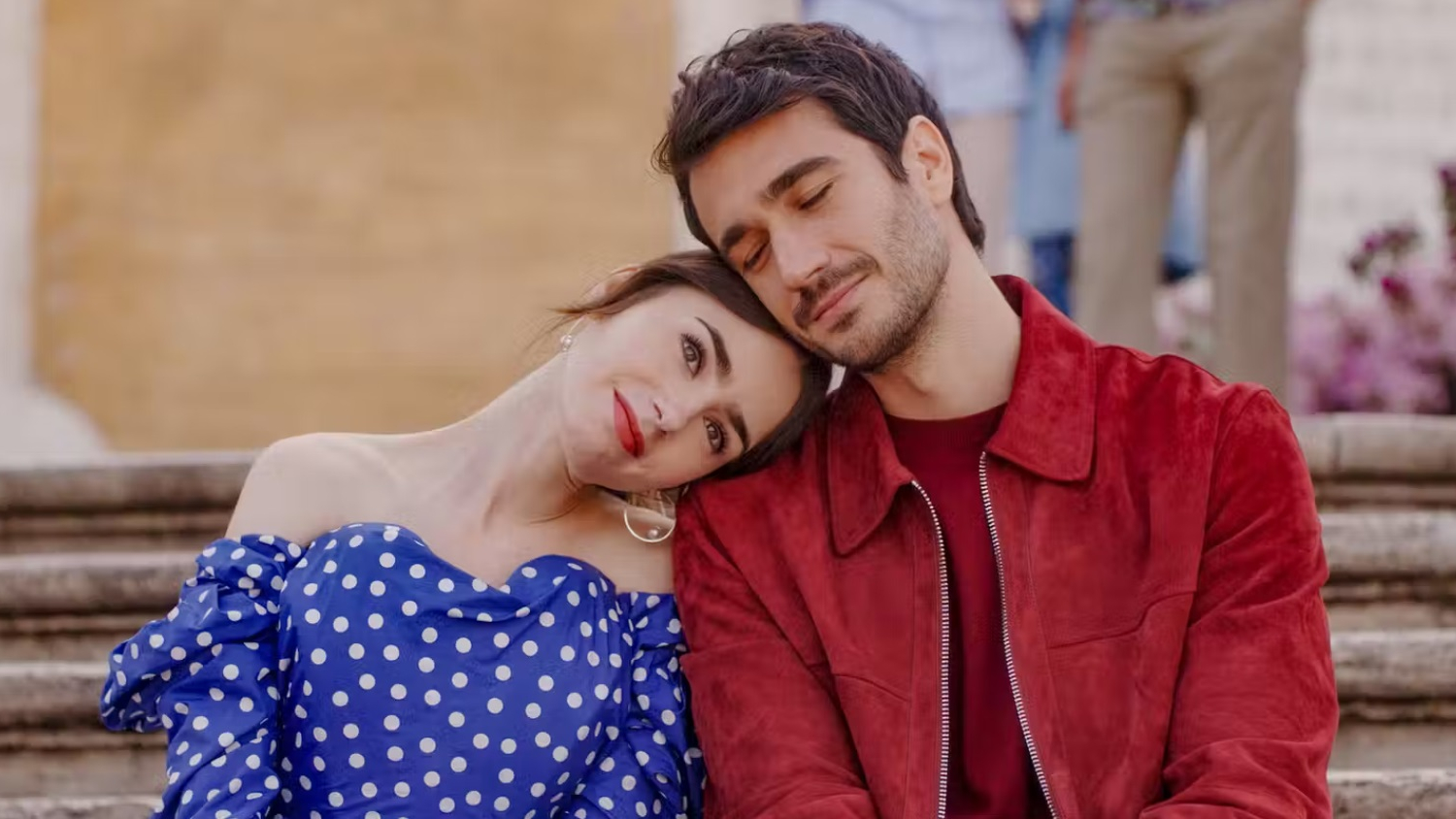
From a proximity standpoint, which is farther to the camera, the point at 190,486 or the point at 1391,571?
the point at 190,486

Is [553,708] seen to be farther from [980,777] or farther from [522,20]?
[522,20]

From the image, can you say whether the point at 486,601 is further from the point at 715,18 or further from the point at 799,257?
the point at 715,18

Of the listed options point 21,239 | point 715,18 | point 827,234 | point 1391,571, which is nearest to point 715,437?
point 827,234

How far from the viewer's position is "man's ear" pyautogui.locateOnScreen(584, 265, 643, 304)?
271cm

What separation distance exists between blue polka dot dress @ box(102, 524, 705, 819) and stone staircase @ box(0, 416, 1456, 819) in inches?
26.7

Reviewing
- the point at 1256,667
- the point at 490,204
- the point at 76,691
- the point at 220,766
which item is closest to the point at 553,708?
the point at 220,766

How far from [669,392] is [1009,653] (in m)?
0.56

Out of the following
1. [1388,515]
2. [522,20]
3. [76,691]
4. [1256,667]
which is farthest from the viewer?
[522,20]

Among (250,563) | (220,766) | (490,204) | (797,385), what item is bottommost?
(490,204)

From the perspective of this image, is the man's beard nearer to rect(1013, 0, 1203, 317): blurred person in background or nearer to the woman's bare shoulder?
the woman's bare shoulder

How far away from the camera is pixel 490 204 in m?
7.75

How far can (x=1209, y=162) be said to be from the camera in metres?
4.80

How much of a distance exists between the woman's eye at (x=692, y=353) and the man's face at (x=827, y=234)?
4.4 inches

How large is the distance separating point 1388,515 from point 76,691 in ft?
7.63
